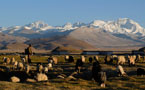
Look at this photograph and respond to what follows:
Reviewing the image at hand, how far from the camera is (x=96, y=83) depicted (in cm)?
3331

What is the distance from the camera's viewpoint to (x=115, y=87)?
1212 inches

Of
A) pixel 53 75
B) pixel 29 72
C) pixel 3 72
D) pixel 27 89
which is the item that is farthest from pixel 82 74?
pixel 27 89

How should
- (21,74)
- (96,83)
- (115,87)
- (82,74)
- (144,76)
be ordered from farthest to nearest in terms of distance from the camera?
(21,74) → (82,74) → (144,76) → (96,83) → (115,87)

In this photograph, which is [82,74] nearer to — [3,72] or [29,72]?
[29,72]

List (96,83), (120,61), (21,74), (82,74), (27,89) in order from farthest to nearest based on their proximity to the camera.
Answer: (120,61) → (21,74) → (82,74) → (96,83) → (27,89)

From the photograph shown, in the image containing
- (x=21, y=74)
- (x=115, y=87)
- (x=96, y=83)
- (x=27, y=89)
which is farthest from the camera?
(x=21, y=74)

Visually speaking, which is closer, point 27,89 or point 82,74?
point 27,89

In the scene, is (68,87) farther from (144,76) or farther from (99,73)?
(144,76)

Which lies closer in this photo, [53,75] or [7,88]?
[7,88]

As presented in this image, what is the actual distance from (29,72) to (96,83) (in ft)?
68.8

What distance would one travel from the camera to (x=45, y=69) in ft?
169

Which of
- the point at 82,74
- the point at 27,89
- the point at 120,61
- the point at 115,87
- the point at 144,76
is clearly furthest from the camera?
the point at 120,61

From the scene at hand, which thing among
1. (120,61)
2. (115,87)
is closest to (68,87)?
(115,87)

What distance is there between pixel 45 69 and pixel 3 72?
758cm
